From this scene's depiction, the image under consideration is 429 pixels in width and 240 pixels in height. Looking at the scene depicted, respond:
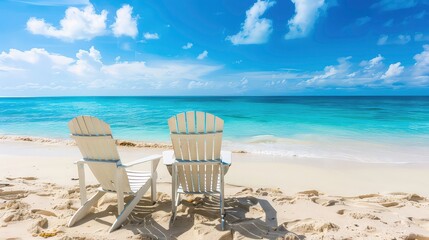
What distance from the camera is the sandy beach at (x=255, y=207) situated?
269cm

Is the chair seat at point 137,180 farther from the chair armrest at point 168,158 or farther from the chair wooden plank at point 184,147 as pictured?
the chair wooden plank at point 184,147

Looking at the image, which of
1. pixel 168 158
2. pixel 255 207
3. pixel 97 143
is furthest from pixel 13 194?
pixel 255 207

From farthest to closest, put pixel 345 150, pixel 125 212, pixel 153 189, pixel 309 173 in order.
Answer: pixel 345 150, pixel 309 173, pixel 153 189, pixel 125 212

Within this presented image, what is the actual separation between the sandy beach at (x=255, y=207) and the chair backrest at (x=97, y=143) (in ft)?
1.95

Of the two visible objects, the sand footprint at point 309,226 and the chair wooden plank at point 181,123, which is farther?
the chair wooden plank at point 181,123

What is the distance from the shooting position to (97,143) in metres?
2.80

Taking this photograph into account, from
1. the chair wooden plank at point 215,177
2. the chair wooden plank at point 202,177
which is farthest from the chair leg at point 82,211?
the chair wooden plank at point 215,177

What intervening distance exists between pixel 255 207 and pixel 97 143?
1.90 meters

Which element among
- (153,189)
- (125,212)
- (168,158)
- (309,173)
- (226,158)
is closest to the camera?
(125,212)

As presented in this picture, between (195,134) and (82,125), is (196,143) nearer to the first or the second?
(195,134)

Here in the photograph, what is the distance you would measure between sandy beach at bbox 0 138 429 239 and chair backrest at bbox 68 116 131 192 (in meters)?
0.60

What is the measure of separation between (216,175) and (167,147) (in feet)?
17.3

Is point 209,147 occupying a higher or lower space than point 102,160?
higher

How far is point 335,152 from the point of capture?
7410mm
